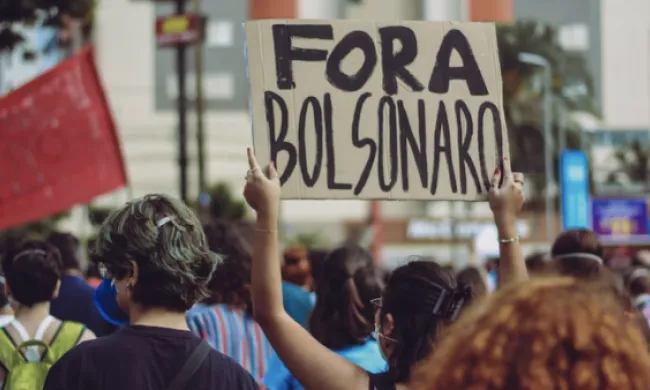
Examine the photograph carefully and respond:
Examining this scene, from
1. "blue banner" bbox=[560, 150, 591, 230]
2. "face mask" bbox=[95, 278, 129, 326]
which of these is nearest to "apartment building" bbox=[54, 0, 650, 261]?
"blue banner" bbox=[560, 150, 591, 230]

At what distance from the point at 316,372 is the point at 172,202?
0.74 m

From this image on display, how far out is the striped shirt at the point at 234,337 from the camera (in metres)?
5.27

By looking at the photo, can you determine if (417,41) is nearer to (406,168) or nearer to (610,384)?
(406,168)

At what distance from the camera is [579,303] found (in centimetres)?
201

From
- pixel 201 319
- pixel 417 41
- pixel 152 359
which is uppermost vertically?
pixel 417 41

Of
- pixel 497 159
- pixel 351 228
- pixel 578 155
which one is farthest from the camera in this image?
pixel 351 228

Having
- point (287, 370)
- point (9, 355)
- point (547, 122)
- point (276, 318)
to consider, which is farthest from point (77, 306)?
point (547, 122)

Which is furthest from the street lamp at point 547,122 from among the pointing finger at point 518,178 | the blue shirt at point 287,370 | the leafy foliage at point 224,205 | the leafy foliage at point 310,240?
the pointing finger at point 518,178

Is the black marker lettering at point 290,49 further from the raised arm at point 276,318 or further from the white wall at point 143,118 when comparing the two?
the white wall at point 143,118

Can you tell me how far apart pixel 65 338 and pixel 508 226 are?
88.3 inches

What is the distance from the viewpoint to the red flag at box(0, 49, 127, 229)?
898 centimetres

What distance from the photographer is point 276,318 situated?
304cm

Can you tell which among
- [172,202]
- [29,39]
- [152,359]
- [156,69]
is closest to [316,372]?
[152,359]

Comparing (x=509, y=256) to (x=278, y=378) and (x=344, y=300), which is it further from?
(x=344, y=300)
